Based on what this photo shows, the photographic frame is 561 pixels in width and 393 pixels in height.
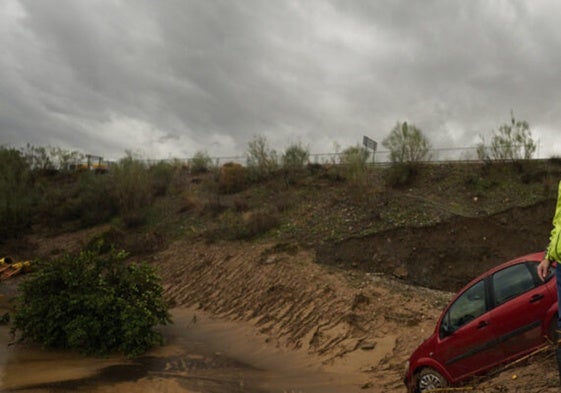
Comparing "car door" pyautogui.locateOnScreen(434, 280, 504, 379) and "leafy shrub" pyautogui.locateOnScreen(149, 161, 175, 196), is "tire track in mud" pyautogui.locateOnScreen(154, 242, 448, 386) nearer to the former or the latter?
"car door" pyautogui.locateOnScreen(434, 280, 504, 379)

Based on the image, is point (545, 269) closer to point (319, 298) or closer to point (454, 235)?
point (319, 298)

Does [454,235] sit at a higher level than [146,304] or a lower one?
higher

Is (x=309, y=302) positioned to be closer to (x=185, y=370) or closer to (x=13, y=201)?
(x=185, y=370)

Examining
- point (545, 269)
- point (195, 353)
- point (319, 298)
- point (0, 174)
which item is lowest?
point (195, 353)

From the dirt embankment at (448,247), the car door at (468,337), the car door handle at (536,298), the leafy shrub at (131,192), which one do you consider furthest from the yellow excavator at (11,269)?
the car door handle at (536,298)

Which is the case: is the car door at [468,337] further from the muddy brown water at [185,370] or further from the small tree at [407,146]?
the small tree at [407,146]

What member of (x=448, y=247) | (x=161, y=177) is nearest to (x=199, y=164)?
(x=161, y=177)

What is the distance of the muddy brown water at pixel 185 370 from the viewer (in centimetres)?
1052

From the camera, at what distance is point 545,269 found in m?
4.88

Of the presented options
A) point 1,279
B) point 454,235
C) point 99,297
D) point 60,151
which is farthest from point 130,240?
point 60,151

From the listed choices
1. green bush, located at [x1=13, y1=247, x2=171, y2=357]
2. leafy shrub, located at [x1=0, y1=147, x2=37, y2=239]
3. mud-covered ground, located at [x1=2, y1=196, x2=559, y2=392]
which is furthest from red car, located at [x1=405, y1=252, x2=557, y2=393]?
leafy shrub, located at [x1=0, y1=147, x2=37, y2=239]

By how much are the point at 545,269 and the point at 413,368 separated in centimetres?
368

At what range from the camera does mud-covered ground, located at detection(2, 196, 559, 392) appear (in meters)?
12.4

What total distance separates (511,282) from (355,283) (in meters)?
9.52
